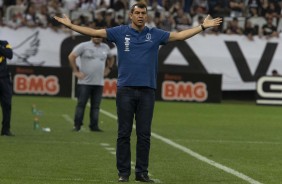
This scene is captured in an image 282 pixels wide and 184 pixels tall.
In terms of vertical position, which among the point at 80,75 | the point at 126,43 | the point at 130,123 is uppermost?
the point at 126,43

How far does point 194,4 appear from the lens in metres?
39.4

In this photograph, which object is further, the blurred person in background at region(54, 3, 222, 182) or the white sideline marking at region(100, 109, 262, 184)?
the white sideline marking at region(100, 109, 262, 184)

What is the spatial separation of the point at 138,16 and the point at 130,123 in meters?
1.27

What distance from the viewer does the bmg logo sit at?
33.9 m

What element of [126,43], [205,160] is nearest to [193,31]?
[126,43]

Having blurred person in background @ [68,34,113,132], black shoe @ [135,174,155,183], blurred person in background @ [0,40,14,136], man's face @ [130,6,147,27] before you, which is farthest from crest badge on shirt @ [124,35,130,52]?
blurred person in background @ [68,34,113,132]

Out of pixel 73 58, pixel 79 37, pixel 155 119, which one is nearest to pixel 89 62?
pixel 73 58

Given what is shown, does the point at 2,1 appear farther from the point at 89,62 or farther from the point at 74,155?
the point at 74,155

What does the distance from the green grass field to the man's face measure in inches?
73.2

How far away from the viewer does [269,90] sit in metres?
34.2

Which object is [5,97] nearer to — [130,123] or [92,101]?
[92,101]

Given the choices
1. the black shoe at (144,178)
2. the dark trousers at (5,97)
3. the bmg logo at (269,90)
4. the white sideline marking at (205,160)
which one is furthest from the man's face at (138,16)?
the bmg logo at (269,90)

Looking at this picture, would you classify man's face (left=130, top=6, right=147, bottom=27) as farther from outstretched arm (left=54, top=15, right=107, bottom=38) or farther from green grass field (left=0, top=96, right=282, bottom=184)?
green grass field (left=0, top=96, right=282, bottom=184)

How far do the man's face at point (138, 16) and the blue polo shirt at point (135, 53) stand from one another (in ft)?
0.54
